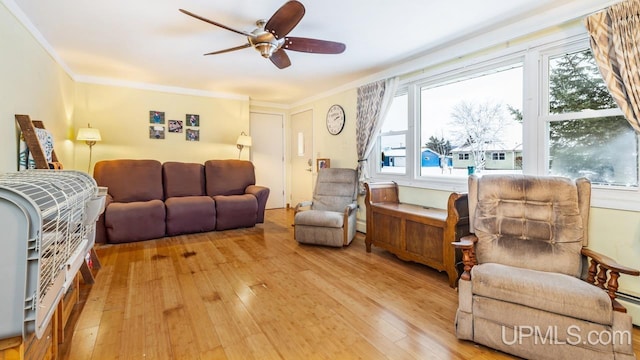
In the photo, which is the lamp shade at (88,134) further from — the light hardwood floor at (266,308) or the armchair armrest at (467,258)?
the armchair armrest at (467,258)

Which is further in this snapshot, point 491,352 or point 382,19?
point 382,19

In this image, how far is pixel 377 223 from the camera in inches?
139

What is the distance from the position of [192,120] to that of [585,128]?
5404 millimetres

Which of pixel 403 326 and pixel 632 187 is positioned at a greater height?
pixel 632 187

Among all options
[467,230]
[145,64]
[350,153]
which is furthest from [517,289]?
[145,64]

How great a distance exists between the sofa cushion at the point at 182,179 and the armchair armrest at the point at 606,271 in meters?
4.83

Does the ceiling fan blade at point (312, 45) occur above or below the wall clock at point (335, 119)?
above

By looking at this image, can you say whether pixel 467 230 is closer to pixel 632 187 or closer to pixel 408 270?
pixel 408 270

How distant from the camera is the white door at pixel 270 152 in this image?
6.21 meters

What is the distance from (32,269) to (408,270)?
9.42ft

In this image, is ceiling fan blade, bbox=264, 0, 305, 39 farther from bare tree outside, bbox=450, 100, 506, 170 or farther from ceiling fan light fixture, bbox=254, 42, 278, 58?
bare tree outside, bbox=450, 100, 506, 170

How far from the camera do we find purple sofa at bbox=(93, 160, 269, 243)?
3924mm

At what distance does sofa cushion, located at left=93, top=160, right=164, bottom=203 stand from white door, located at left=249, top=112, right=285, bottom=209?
204 centimetres

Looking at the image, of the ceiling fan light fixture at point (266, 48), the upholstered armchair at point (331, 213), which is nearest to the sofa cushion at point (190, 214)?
the upholstered armchair at point (331, 213)
